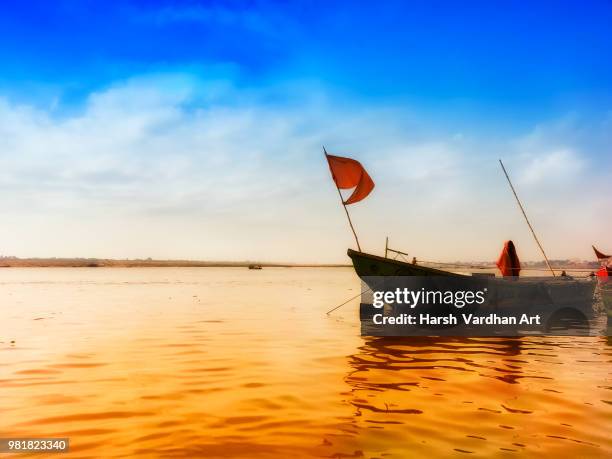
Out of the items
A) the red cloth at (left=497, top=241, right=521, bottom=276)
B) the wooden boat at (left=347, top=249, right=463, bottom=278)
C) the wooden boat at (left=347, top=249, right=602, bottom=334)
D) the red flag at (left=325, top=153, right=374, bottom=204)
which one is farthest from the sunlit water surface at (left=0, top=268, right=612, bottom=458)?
the red flag at (left=325, top=153, right=374, bottom=204)

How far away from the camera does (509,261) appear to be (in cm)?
1820

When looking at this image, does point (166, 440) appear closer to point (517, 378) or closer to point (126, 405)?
point (126, 405)

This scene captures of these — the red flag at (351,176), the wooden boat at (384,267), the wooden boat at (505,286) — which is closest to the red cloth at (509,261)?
the wooden boat at (505,286)

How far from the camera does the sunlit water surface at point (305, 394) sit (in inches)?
247

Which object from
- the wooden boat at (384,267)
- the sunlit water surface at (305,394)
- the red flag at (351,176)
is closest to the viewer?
the sunlit water surface at (305,394)

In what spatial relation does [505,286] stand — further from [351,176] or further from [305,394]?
[305,394]

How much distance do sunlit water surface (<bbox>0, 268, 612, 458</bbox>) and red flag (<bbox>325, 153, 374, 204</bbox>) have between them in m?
5.91

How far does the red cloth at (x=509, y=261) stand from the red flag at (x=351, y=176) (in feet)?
19.2

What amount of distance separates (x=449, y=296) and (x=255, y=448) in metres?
12.8

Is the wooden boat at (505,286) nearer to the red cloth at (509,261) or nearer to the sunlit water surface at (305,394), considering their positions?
the red cloth at (509,261)

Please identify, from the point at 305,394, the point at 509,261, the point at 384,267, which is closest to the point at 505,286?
the point at 509,261

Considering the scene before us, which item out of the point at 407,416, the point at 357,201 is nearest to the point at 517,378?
the point at 407,416

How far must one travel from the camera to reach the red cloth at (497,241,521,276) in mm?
18172

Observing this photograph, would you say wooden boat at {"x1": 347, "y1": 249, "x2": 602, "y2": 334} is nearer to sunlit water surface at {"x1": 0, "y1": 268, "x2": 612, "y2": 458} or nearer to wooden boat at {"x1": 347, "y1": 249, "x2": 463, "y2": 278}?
wooden boat at {"x1": 347, "y1": 249, "x2": 463, "y2": 278}
